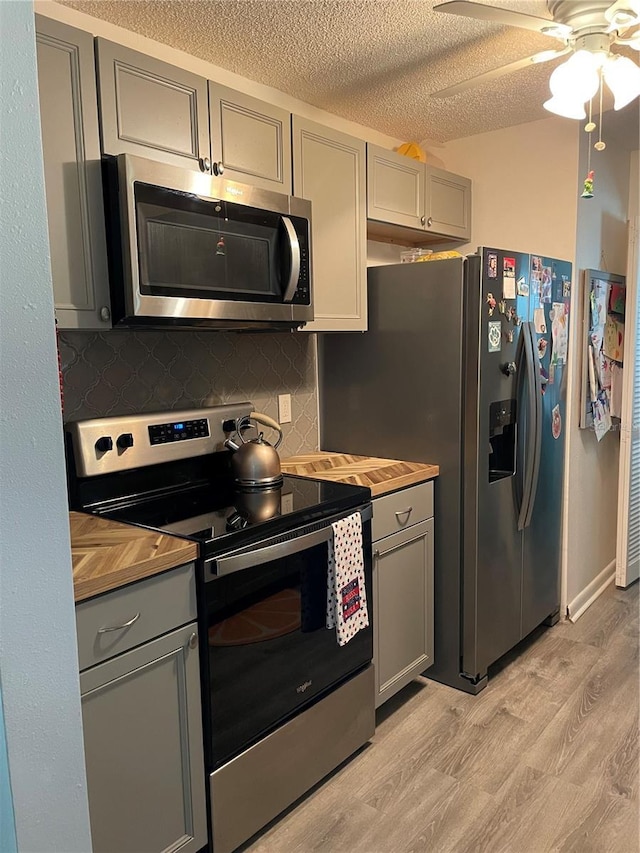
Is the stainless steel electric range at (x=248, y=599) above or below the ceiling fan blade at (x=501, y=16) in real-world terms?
below

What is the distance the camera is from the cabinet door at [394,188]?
2666 millimetres

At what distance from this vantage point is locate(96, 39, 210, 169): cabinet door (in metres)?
1.73

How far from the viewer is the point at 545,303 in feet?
9.12

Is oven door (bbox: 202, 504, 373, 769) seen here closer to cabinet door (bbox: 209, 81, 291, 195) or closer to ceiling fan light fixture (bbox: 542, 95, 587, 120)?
cabinet door (bbox: 209, 81, 291, 195)

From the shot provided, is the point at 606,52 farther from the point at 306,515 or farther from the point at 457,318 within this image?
the point at 306,515

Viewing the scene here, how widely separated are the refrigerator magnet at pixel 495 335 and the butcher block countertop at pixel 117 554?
1456 mm

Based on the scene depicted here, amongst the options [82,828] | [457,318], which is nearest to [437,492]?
[457,318]

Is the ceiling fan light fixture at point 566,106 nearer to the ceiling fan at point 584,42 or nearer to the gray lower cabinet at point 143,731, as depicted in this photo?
the ceiling fan at point 584,42

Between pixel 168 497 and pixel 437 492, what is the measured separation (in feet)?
3.60

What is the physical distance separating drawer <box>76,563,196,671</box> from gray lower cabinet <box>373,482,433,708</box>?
2.90 feet

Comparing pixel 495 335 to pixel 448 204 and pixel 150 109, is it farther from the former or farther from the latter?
pixel 150 109

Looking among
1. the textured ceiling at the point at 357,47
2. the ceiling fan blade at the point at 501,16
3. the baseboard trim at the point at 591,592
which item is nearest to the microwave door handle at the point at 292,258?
the textured ceiling at the point at 357,47

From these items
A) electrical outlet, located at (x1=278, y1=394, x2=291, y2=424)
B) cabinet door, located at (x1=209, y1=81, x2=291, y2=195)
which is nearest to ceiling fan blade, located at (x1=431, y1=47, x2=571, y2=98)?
cabinet door, located at (x1=209, y1=81, x2=291, y2=195)

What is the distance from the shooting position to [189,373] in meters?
2.36
